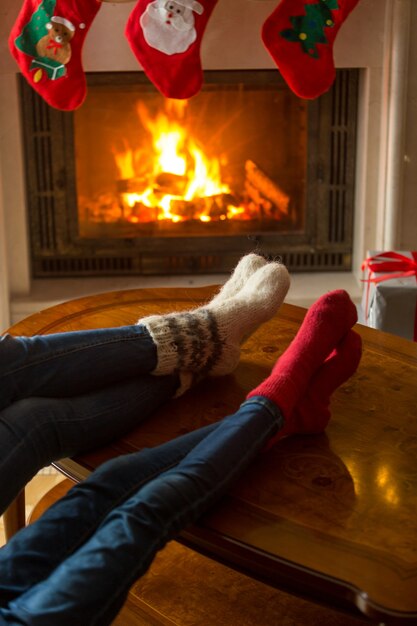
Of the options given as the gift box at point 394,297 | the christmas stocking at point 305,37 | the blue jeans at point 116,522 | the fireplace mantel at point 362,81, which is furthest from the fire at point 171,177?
the blue jeans at point 116,522

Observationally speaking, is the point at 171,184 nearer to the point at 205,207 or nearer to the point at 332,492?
the point at 205,207

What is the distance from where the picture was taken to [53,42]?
92.7 inches

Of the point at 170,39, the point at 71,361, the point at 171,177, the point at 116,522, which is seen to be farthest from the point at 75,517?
the point at 171,177

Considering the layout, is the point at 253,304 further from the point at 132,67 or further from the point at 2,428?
the point at 132,67

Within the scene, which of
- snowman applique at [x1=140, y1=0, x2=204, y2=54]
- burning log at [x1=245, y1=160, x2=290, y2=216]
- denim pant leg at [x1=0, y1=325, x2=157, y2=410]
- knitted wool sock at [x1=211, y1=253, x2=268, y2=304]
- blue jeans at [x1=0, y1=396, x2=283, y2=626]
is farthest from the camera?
Result: burning log at [x1=245, y1=160, x2=290, y2=216]

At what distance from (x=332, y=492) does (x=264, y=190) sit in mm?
1868

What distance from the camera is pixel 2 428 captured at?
1.21 m

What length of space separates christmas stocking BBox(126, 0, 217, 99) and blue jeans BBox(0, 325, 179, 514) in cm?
118

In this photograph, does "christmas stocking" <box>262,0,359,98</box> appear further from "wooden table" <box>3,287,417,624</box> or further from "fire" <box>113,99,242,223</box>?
"wooden table" <box>3,287,417,624</box>

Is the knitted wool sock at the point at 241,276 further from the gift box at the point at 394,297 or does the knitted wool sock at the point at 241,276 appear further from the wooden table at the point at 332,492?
the gift box at the point at 394,297

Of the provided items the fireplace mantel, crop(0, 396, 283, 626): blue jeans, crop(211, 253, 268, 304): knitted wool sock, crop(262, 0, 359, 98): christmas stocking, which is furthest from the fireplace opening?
crop(0, 396, 283, 626): blue jeans

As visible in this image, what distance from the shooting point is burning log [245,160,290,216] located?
9.42ft

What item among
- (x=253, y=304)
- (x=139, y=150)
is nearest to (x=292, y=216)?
(x=139, y=150)

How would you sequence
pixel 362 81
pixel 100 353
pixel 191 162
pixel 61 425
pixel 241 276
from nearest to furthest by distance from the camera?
pixel 61 425 → pixel 100 353 → pixel 241 276 → pixel 362 81 → pixel 191 162
